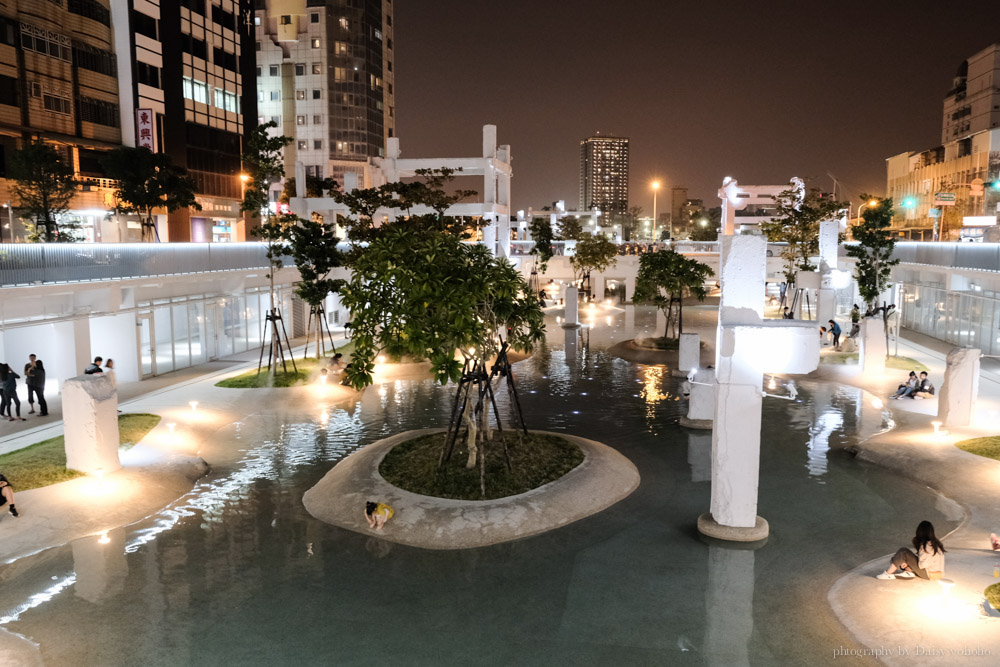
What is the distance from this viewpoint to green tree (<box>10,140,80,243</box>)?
1439 inches

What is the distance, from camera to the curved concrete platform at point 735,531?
13891 millimetres

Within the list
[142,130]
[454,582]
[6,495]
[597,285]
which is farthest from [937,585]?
[597,285]

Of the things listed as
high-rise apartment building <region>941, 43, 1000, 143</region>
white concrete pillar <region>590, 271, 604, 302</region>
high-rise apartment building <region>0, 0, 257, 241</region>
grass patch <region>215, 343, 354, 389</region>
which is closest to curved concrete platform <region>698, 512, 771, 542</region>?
grass patch <region>215, 343, 354, 389</region>

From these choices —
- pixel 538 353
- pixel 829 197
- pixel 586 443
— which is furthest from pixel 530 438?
pixel 829 197

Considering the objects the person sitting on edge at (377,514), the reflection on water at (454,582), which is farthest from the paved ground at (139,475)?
the person sitting on edge at (377,514)

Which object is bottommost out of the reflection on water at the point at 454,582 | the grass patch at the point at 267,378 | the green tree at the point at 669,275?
the reflection on water at the point at 454,582

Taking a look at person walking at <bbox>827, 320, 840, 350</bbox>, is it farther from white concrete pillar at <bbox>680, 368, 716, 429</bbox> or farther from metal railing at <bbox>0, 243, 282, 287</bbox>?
metal railing at <bbox>0, 243, 282, 287</bbox>

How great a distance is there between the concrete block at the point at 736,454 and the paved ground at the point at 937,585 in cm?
219

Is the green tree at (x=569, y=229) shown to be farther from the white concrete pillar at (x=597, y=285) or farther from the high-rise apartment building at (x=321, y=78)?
the white concrete pillar at (x=597, y=285)

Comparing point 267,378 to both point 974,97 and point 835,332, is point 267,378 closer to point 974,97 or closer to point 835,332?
point 835,332

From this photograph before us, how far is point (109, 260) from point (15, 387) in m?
5.37

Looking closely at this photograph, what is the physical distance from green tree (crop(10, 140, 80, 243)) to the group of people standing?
590 inches

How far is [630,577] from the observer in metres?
12.6

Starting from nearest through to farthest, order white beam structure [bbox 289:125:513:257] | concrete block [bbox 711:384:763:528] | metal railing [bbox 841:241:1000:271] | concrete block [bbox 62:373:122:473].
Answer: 1. concrete block [bbox 711:384:763:528]
2. concrete block [bbox 62:373:122:473]
3. metal railing [bbox 841:241:1000:271]
4. white beam structure [bbox 289:125:513:257]
